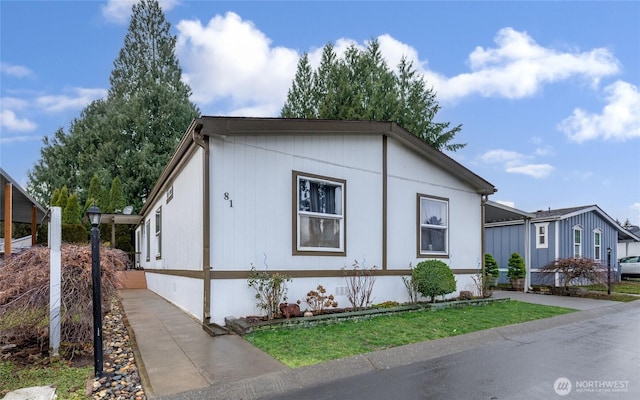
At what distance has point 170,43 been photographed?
1207 inches

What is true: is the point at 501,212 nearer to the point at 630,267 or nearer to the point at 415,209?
the point at 415,209

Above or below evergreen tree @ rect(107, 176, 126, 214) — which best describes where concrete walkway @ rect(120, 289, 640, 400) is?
below

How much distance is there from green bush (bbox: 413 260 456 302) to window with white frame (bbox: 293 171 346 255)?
2.04 metres

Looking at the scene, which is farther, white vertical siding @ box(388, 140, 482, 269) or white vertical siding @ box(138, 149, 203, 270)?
white vertical siding @ box(388, 140, 482, 269)

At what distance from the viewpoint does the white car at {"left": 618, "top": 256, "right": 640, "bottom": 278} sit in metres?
23.6

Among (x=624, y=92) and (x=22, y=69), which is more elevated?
(x=22, y=69)

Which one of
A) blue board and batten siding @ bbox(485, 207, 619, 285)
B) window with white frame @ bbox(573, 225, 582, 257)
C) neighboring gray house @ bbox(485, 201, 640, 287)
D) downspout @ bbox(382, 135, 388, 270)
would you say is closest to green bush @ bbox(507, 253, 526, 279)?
neighboring gray house @ bbox(485, 201, 640, 287)

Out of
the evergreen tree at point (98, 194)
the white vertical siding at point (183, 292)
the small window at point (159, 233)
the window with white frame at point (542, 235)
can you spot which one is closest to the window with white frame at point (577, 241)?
the window with white frame at point (542, 235)

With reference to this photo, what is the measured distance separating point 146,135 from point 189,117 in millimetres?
2964

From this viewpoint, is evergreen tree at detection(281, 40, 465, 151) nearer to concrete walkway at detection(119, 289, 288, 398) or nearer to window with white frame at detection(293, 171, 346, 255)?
window with white frame at detection(293, 171, 346, 255)

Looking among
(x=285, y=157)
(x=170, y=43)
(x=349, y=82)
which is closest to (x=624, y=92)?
(x=285, y=157)

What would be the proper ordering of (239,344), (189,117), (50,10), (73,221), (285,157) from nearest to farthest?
(239,344) < (285,157) < (50,10) < (73,221) < (189,117)

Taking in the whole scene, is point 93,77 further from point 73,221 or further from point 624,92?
point 624,92

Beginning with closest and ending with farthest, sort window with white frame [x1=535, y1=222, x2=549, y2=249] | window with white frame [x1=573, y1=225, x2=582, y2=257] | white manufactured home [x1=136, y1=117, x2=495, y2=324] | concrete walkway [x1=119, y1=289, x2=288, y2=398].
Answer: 1. concrete walkway [x1=119, y1=289, x2=288, y2=398]
2. white manufactured home [x1=136, y1=117, x2=495, y2=324]
3. window with white frame [x1=535, y1=222, x2=549, y2=249]
4. window with white frame [x1=573, y1=225, x2=582, y2=257]
